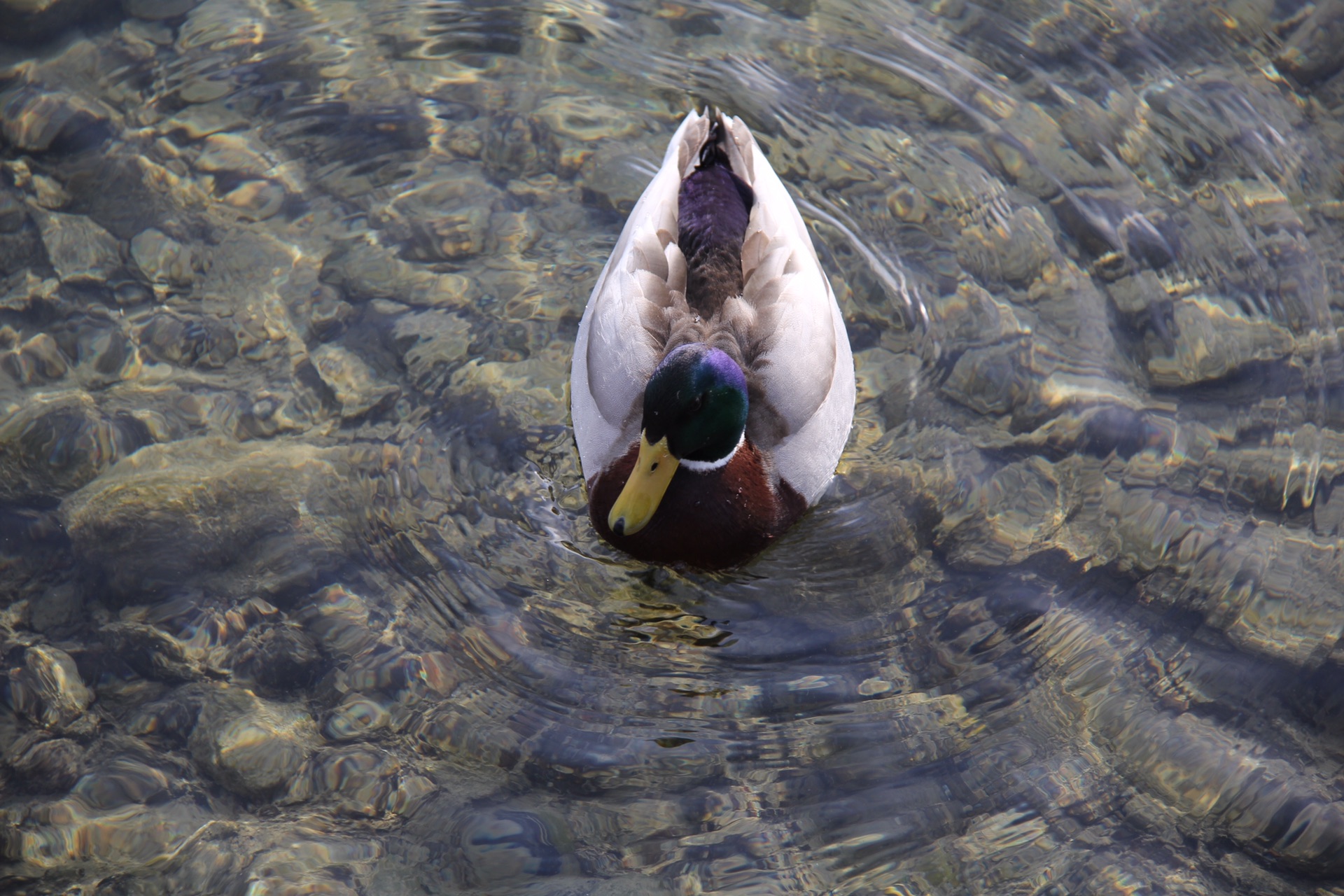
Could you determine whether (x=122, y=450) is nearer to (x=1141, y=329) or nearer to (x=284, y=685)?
(x=284, y=685)

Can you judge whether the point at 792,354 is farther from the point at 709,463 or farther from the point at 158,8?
the point at 158,8

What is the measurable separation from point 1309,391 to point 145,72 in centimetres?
560

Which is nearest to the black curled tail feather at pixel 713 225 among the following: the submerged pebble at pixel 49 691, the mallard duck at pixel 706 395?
the mallard duck at pixel 706 395

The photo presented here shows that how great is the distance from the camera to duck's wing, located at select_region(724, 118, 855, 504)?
405 cm

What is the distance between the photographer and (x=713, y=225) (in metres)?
4.38

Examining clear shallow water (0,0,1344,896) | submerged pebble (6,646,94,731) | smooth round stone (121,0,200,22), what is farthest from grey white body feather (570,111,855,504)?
smooth round stone (121,0,200,22)

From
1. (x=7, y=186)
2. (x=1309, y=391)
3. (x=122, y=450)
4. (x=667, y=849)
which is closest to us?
(x=667, y=849)

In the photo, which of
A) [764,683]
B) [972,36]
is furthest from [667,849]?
[972,36]

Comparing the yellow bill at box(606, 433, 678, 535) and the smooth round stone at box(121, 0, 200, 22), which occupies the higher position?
the smooth round stone at box(121, 0, 200, 22)

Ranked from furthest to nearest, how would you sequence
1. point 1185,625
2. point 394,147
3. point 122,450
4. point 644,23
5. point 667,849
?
point 644,23
point 394,147
point 122,450
point 1185,625
point 667,849

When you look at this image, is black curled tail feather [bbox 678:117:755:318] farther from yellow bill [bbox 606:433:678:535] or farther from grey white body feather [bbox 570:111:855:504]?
yellow bill [bbox 606:433:678:535]

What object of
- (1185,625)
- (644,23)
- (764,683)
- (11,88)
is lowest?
(764,683)

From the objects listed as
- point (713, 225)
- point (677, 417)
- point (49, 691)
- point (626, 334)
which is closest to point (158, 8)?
point (713, 225)

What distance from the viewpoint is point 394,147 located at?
17.7 ft
